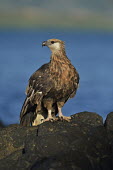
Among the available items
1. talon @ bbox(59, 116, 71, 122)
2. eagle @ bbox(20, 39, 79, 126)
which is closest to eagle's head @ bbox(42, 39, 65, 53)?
eagle @ bbox(20, 39, 79, 126)

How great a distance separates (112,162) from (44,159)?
5.99 feet

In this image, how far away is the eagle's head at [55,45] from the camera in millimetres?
15297

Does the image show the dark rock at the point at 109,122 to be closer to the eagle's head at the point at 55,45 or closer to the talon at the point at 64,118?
the talon at the point at 64,118

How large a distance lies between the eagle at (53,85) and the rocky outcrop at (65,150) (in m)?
2.20

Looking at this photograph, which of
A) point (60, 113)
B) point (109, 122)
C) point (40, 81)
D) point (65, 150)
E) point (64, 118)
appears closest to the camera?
point (65, 150)

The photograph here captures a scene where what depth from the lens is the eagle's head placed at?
15297 millimetres

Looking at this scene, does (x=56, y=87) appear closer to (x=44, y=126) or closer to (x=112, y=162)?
(x=44, y=126)

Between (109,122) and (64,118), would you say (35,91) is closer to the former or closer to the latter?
(64,118)

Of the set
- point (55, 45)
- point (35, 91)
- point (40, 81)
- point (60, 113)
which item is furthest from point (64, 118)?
point (55, 45)

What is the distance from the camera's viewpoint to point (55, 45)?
50.3 ft

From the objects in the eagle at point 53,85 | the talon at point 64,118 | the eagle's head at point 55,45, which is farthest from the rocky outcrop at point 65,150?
the eagle's head at point 55,45

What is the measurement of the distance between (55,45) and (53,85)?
1526 millimetres

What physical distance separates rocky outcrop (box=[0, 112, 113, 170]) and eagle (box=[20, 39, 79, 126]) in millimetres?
2204

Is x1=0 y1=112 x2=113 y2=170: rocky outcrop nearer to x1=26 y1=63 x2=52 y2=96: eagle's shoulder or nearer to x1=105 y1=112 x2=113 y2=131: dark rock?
x1=105 y1=112 x2=113 y2=131: dark rock
